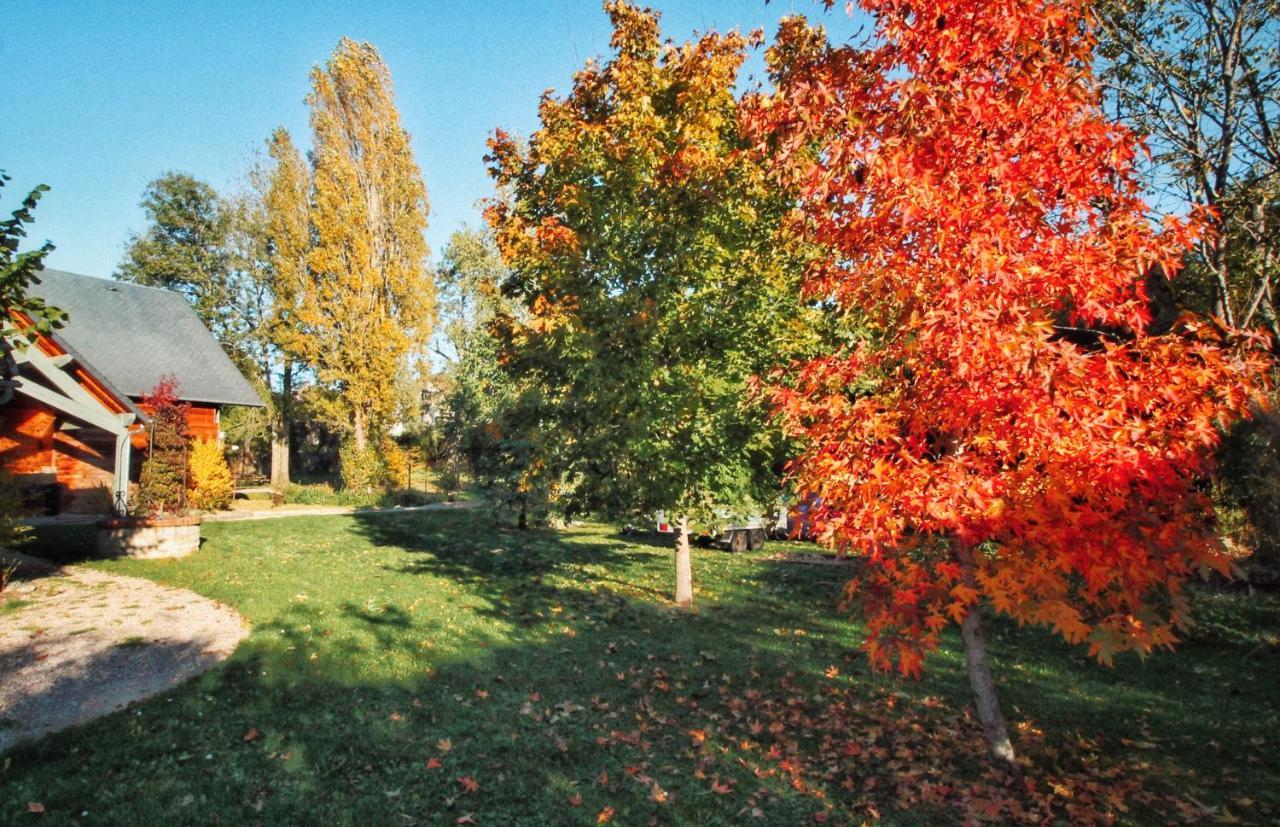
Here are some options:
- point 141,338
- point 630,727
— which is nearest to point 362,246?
point 141,338

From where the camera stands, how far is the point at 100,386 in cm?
1506

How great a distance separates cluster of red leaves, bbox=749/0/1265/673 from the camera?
14.2 feet

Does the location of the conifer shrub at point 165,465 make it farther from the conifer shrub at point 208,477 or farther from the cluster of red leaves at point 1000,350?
the cluster of red leaves at point 1000,350

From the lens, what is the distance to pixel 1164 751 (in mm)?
6027

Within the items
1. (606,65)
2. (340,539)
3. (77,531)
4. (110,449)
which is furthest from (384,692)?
(110,449)

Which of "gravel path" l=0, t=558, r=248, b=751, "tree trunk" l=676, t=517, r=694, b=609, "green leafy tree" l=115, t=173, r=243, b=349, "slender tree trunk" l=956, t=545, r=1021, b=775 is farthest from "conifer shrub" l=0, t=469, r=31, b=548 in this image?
"green leafy tree" l=115, t=173, r=243, b=349

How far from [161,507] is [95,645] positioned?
7.25m

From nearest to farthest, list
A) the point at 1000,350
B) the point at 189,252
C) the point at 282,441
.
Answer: the point at 1000,350, the point at 282,441, the point at 189,252

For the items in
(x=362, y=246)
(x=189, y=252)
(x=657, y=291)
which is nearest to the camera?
(x=657, y=291)

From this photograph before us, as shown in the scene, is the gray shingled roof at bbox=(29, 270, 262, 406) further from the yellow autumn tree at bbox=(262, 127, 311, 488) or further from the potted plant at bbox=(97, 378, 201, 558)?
the potted plant at bbox=(97, 378, 201, 558)

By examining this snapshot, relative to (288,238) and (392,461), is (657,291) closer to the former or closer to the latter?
(392,461)

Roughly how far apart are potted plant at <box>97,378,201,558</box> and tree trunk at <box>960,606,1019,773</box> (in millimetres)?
14767

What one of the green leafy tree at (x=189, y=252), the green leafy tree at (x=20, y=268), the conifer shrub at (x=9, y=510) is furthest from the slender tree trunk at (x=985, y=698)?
the green leafy tree at (x=189, y=252)

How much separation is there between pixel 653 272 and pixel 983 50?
20.6ft
